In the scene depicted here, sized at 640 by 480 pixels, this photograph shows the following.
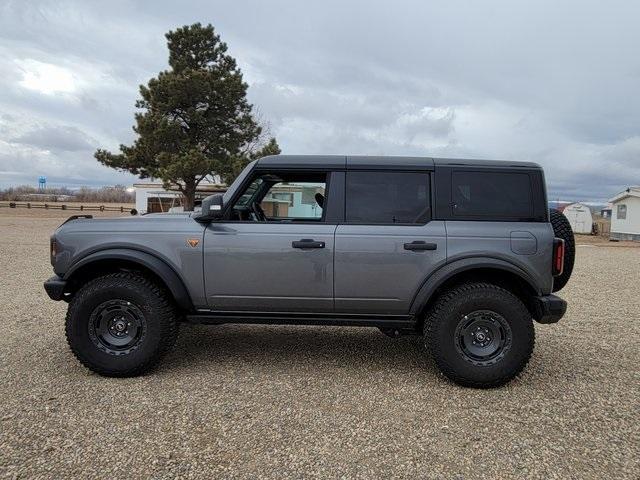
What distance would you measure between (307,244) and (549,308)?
1921 millimetres

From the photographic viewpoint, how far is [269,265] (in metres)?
A: 3.75

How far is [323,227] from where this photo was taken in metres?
3.80

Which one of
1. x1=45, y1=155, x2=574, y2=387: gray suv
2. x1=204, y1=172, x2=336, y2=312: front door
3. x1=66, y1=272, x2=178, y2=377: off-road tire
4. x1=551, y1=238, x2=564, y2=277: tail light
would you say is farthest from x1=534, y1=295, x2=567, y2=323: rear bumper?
x1=66, y1=272, x2=178, y2=377: off-road tire

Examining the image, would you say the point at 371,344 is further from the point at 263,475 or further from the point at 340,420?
the point at 263,475

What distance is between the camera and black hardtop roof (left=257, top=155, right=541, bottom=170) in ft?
12.7

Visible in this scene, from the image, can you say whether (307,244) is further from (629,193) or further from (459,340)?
(629,193)

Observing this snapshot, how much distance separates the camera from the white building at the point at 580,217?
31781 millimetres

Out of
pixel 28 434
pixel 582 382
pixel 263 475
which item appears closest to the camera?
pixel 263 475

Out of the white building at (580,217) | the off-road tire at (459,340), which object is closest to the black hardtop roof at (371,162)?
the off-road tire at (459,340)

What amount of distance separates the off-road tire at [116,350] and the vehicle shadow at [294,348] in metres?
0.35

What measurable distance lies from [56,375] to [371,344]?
9.36 ft

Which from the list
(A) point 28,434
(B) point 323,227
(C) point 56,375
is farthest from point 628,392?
(C) point 56,375

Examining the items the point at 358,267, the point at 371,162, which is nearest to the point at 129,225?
the point at 358,267

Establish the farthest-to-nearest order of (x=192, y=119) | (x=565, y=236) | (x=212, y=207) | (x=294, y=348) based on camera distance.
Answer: (x=192, y=119), (x=294, y=348), (x=565, y=236), (x=212, y=207)
